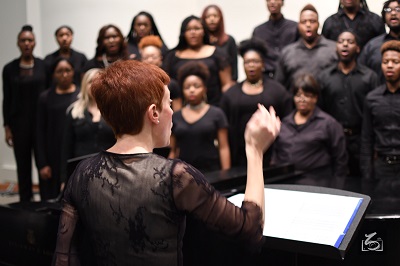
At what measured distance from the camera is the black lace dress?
4.83 feet

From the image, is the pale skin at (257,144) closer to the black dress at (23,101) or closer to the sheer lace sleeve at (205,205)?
the sheer lace sleeve at (205,205)

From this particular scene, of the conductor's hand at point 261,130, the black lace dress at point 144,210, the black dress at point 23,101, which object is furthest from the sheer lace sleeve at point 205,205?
the black dress at point 23,101

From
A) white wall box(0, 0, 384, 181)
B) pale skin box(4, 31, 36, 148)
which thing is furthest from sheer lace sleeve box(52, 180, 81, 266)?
white wall box(0, 0, 384, 181)

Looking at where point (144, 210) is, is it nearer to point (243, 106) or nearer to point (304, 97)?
point (304, 97)

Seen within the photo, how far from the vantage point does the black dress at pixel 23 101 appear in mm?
5723

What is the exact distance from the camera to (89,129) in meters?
3.96

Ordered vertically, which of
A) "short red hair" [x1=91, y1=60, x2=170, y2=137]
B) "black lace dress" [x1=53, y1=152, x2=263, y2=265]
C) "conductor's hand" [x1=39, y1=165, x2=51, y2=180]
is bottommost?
"conductor's hand" [x1=39, y1=165, x2=51, y2=180]

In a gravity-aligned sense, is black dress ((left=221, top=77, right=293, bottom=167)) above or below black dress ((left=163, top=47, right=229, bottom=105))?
below

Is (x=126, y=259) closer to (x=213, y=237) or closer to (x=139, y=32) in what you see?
(x=213, y=237)

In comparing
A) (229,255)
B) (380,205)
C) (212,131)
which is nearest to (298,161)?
(212,131)

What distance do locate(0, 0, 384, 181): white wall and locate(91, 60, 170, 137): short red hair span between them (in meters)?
4.74

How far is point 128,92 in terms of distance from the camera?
1.49m

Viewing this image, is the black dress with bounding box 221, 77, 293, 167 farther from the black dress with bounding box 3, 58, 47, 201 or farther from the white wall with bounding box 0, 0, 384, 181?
the black dress with bounding box 3, 58, 47, 201

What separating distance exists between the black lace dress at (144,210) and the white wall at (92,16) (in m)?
→ 4.79
